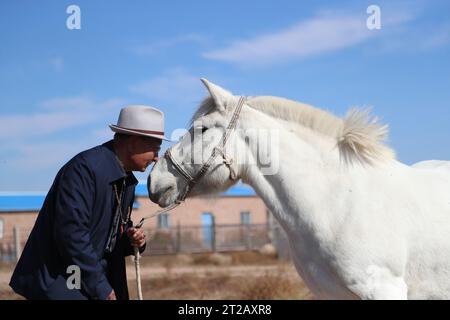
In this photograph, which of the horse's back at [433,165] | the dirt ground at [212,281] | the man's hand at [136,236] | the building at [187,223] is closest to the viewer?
the man's hand at [136,236]

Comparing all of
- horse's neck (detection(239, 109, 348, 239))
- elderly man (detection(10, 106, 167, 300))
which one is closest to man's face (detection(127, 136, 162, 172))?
elderly man (detection(10, 106, 167, 300))

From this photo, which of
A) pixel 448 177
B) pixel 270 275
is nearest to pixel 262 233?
pixel 270 275

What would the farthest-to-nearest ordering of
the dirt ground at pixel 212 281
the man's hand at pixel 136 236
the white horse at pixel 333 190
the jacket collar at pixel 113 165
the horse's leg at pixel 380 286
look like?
1. the dirt ground at pixel 212 281
2. the man's hand at pixel 136 236
3. the white horse at pixel 333 190
4. the horse's leg at pixel 380 286
5. the jacket collar at pixel 113 165

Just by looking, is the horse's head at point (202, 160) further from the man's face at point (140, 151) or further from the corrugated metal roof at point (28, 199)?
the corrugated metal roof at point (28, 199)

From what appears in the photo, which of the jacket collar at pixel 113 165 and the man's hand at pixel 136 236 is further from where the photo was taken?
the man's hand at pixel 136 236

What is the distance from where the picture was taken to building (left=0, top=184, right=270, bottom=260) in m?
25.2

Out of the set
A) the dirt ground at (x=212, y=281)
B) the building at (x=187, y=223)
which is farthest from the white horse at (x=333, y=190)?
the building at (x=187, y=223)

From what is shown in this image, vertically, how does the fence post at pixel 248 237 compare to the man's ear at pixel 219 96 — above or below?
below

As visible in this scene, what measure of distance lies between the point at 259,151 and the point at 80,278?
5.71 feet

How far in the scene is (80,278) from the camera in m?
3.59

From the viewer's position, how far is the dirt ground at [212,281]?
11.3m

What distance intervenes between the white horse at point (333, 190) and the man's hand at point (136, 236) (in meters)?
0.40

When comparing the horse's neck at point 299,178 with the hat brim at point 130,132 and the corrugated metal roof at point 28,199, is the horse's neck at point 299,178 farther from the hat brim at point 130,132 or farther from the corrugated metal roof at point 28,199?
the corrugated metal roof at point 28,199

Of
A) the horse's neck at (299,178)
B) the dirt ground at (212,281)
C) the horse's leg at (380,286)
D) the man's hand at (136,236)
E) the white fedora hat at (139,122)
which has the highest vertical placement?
the white fedora hat at (139,122)
